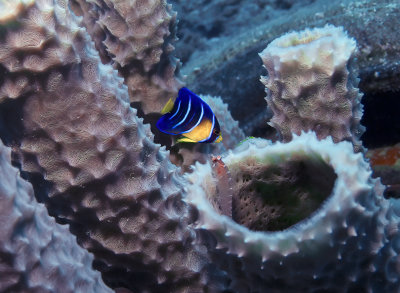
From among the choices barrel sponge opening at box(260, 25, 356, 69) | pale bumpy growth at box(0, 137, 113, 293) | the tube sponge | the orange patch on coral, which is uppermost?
barrel sponge opening at box(260, 25, 356, 69)

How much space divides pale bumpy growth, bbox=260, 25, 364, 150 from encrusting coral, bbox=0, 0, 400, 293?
1.54 ft

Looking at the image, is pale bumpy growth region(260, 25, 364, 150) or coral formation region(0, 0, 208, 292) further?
pale bumpy growth region(260, 25, 364, 150)

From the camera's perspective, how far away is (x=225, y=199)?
139 centimetres

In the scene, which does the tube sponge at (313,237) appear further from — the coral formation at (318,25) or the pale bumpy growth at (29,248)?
the coral formation at (318,25)

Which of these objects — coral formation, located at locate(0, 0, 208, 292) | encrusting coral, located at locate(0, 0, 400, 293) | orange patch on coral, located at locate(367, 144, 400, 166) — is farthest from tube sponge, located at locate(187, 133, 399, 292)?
orange patch on coral, located at locate(367, 144, 400, 166)

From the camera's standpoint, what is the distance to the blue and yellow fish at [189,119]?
2238 mm

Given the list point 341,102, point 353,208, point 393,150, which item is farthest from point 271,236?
point 393,150

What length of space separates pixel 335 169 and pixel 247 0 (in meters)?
7.12

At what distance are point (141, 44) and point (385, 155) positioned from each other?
8.30ft

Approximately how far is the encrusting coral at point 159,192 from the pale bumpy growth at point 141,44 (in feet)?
2.25

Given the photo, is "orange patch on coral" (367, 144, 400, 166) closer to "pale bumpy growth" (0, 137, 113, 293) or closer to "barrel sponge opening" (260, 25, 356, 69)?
"barrel sponge opening" (260, 25, 356, 69)

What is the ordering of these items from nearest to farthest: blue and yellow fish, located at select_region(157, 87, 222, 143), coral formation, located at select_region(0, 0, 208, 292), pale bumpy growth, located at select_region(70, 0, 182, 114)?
1. coral formation, located at select_region(0, 0, 208, 292)
2. blue and yellow fish, located at select_region(157, 87, 222, 143)
3. pale bumpy growth, located at select_region(70, 0, 182, 114)

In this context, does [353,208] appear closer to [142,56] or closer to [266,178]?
[266,178]

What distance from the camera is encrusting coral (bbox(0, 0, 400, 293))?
115 centimetres
